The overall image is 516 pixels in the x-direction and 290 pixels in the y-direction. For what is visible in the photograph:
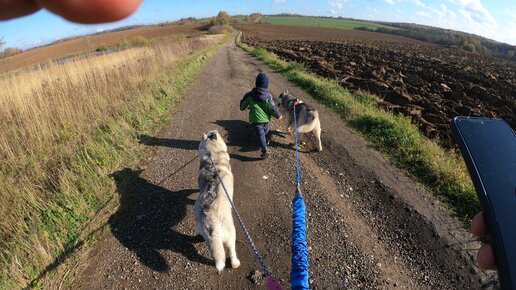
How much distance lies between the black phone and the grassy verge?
380 cm

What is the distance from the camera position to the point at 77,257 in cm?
415

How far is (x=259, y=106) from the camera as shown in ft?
24.1

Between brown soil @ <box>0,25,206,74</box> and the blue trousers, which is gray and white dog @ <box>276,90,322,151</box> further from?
brown soil @ <box>0,25,206,74</box>

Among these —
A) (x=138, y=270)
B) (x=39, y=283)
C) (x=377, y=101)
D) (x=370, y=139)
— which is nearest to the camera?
(x=39, y=283)

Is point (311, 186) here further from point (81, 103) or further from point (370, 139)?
point (81, 103)

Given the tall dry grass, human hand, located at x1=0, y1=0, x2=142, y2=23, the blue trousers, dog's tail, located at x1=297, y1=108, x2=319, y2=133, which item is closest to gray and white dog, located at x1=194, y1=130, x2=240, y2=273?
the tall dry grass

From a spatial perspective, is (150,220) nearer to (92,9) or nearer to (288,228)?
(288,228)

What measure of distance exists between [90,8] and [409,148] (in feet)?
24.7

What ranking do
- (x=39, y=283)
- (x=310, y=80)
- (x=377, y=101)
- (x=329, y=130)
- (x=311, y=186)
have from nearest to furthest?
1. (x=39, y=283)
2. (x=311, y=186)
3. (x=329, y=130)
4. (x=377, y=101)
5. (x=310, y=80)

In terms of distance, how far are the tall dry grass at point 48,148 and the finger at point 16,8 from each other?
3737 mm

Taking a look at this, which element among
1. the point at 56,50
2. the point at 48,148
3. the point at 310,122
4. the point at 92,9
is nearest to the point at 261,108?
the point at 310,122

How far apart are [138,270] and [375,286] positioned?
3220mm

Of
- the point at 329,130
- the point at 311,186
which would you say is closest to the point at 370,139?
the point at 329,130

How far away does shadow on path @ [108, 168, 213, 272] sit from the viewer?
4.35 m
